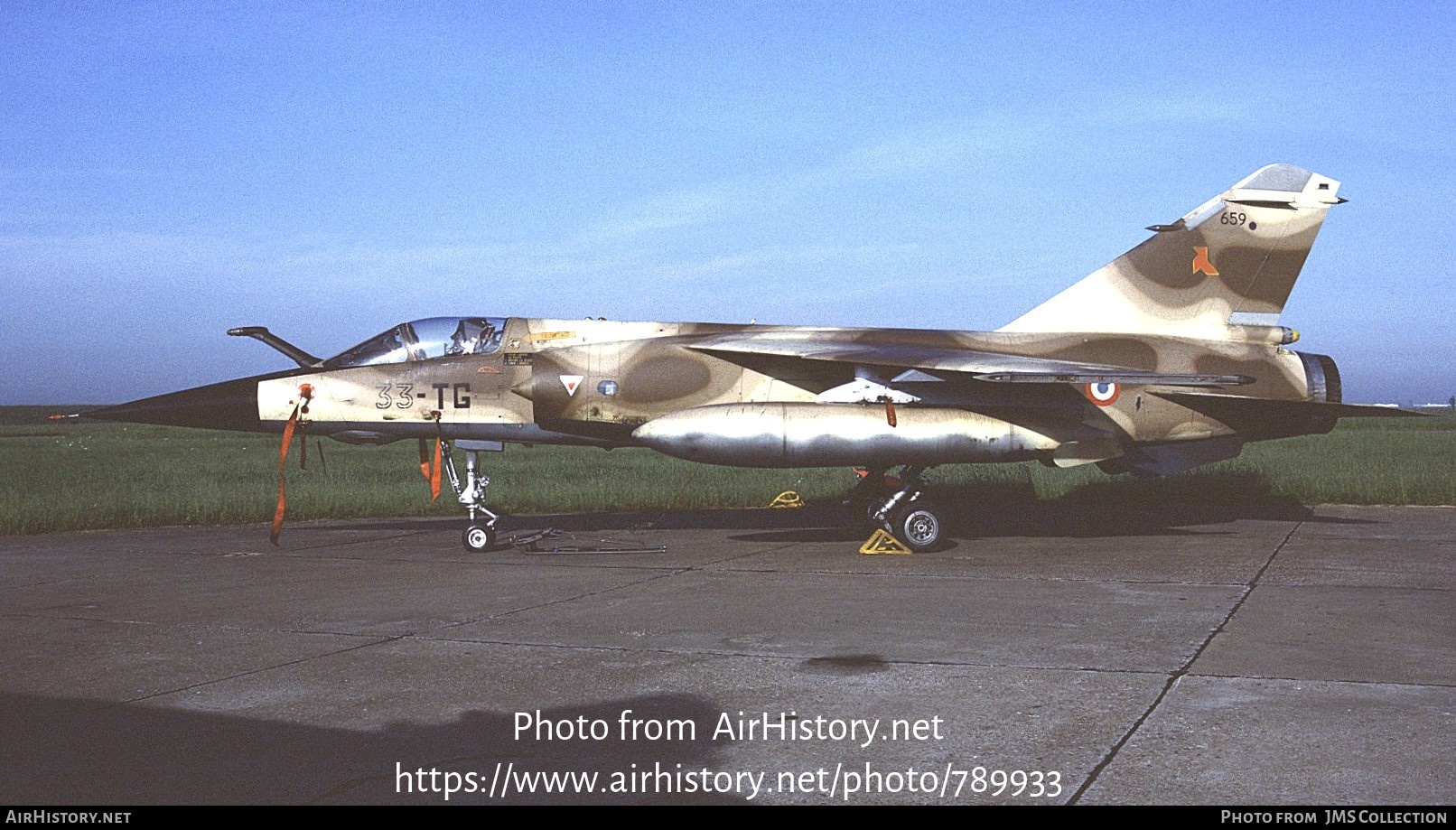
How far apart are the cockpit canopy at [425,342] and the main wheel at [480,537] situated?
81.1 inches

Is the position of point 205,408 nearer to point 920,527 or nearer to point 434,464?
point 434,464

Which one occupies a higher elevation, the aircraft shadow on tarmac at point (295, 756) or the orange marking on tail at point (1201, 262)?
the orange marking on tail at point (1201, 262)

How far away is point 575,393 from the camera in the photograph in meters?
13.8

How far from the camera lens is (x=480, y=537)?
44.5 feet

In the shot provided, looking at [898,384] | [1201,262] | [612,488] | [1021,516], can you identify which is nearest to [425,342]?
[898,384]

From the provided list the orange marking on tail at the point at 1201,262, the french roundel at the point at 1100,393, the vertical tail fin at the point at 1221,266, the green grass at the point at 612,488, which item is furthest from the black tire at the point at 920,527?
the green grass at the point at 612,488

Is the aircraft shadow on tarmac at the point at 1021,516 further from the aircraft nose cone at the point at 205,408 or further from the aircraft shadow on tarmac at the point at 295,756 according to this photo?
the aircraft shadow on tarmac at the point at 295,756

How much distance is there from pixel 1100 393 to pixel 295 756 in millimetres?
10698

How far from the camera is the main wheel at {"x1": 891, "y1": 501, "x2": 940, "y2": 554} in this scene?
1310cm

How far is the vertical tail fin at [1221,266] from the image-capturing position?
14898 mm

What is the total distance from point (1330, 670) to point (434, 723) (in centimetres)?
495

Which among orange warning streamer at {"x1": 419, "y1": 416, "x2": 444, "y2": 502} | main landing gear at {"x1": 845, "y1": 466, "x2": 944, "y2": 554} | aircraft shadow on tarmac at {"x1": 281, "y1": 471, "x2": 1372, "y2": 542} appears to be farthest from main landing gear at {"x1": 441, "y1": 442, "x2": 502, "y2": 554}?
main landing gear at {"x1": 845, "y1": 466, "x2": 944, "y2": 554}

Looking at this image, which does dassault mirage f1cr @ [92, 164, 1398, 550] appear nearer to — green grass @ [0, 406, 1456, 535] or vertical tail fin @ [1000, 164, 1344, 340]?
vertical tail fin @ [1000, 164, 1344, 340]

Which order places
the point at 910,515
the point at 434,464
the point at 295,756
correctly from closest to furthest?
the point at 295,756 → the point at 910,515 → the point at 434,464
